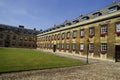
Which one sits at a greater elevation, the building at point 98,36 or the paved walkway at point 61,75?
the building at point 98,36

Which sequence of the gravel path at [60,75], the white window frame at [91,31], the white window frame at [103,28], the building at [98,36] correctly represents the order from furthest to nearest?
Answer: the white window frame at [91,31] < the white window frame at [103,28] < the building at [98,36] < the gravel path at [60,75]

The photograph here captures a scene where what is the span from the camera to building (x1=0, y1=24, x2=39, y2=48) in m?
64.8

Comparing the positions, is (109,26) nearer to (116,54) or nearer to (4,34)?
(116,54)

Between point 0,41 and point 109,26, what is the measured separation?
57.5 m

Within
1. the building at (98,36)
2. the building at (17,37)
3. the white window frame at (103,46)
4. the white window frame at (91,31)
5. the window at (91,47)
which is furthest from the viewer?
the building at (17,37)

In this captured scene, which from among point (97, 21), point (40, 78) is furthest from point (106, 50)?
point (40, 78)

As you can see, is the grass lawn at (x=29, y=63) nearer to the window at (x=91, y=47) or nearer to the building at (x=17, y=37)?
the window at (x=91, y=47)

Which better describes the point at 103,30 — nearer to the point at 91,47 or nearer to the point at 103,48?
the point at 103,48

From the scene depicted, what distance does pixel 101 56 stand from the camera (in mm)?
22828

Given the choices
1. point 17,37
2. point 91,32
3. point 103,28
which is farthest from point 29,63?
point 17,37

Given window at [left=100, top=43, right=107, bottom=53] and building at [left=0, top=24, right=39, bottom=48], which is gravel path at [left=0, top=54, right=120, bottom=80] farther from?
building at [left=0, top=24, right=39, bottom=48]

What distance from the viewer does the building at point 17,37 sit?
64.8 meters

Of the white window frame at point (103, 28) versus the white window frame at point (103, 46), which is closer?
the white window frame at point (103, 46)

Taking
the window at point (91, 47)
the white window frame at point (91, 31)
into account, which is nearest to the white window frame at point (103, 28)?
the white window frame at point (91, 31)
